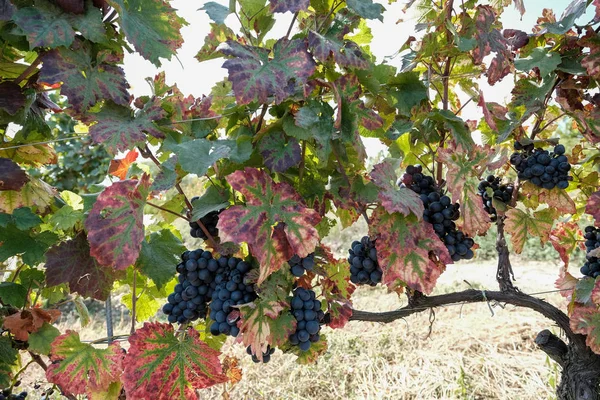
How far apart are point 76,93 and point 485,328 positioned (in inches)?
161

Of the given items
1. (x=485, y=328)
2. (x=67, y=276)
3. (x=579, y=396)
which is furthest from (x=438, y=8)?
(x=485, y=328)

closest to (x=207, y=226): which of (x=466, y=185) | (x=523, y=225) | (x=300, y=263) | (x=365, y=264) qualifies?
(x=300, y=263)

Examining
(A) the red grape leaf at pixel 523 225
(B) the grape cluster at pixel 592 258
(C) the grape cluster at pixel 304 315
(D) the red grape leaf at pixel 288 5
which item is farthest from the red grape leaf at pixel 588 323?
(D) the red grape leaf at pixel 288 5

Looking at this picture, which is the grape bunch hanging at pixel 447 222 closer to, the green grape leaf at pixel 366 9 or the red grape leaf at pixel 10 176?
the green grape leaf at pixel 366 9

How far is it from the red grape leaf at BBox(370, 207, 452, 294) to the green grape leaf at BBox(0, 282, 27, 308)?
1.21 meters

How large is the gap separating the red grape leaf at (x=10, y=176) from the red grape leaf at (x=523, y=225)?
1430 mm

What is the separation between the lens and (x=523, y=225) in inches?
61.2

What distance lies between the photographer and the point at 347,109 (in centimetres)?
97

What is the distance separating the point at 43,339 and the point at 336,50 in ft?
4.13

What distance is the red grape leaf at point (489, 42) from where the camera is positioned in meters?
1.33

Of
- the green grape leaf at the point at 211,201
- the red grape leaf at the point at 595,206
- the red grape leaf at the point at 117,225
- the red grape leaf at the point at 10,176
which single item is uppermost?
the red grape leaf at the point at 595,206

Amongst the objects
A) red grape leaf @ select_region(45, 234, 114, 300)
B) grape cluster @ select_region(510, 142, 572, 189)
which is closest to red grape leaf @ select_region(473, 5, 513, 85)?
grape cluster @ select_region(510, 142, 572, 189)

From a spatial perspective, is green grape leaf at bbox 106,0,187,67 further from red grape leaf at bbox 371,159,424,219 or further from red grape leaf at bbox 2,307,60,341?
red grape leaf at bbox 2,307,60,341

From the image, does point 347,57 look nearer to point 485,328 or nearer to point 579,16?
point 579,16
